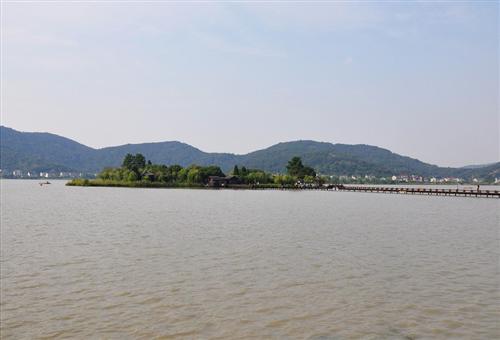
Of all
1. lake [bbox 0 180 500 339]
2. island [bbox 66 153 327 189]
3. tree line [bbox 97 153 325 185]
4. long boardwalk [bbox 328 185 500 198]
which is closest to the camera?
lake [bbox 0 180 500 339]

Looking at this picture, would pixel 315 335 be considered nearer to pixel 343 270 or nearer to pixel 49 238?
pixel 343 270

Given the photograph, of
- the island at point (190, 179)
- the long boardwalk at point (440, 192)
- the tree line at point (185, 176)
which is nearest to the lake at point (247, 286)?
the long boardwalk at point (440, 192)

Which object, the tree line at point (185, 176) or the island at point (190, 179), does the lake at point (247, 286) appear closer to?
the island at point (190, 179)

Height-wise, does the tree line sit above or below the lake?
above

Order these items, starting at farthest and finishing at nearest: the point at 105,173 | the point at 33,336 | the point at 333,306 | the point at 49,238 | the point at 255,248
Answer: the point at 105,173 < the point at 49,238 < the point at 255,248 < the point at 333,306 < the point at 33,336

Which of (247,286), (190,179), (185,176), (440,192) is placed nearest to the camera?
(247,286)

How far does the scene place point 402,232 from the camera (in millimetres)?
37688

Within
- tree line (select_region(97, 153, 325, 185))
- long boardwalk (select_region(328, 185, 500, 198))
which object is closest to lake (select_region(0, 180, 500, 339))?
long boardwalk (select_region(328, 185, 500, 198))

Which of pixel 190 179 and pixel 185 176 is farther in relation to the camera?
pixel 185 176

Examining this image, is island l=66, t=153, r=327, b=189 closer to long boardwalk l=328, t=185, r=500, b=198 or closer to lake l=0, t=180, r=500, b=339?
long boardwalk l=328, t=185, r=500, b=198

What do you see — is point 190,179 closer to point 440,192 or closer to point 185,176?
point 185,176

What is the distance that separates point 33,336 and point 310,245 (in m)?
19.6

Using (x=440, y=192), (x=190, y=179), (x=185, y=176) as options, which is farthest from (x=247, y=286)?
(x=185, y=176)

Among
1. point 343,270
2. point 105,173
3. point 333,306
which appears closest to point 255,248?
point 343,270
